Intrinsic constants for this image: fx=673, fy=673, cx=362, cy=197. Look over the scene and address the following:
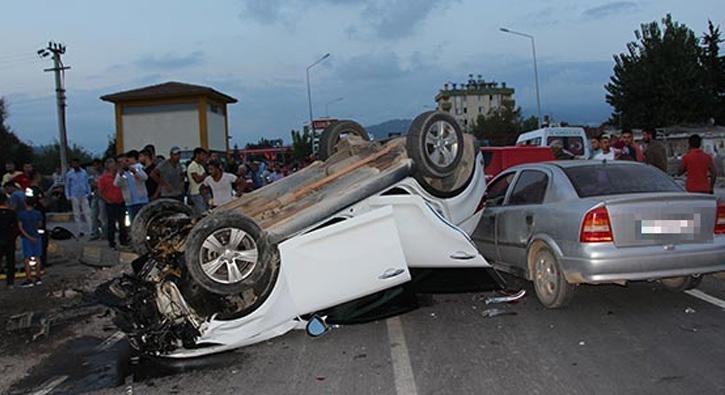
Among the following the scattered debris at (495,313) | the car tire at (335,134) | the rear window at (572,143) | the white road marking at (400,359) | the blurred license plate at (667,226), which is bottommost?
the white road marking at (400,359)

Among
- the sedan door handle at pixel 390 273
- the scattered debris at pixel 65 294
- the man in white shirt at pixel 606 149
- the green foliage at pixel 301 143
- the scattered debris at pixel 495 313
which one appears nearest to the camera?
the sedan door handle at pixel 390 273

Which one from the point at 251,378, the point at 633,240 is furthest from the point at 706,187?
the point at 251,378

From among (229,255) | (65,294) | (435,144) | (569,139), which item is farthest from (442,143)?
(569,139)

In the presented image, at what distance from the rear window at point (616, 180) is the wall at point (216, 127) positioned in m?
27.7

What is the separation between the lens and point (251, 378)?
4902mm

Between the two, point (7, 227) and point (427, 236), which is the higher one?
point (7, 227)

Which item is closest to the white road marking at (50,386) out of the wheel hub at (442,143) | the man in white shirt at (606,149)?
the wheel hub at (442,143)

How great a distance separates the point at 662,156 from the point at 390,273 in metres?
6.64

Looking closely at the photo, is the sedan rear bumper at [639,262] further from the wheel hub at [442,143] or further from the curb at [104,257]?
the curb at [104,257]

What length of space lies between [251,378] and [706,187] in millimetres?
6957

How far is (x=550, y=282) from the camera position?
638 centimetres

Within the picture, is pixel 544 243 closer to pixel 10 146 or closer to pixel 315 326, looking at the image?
pixel 315 326

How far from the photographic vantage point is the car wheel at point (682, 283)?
6.77m

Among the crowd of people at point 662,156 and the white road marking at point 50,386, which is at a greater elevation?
the crowd of people at point 662,156
